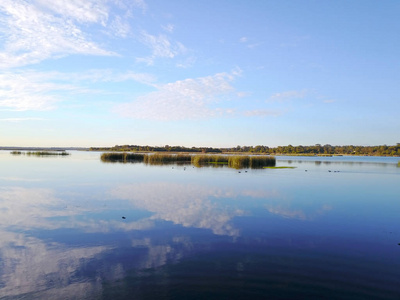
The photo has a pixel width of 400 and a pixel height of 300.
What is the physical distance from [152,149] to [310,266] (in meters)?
149

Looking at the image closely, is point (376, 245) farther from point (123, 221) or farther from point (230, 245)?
point (123, 221)

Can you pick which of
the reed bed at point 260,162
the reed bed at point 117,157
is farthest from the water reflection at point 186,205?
the reed bed at point 117,157

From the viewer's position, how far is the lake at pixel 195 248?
6648mm

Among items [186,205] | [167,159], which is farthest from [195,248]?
[167,159]

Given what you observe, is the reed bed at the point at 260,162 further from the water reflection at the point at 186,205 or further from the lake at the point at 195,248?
the lake at the point at 195,248

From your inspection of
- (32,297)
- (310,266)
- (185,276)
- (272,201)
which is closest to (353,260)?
(310,266)

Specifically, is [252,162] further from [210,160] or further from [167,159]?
[167,159]

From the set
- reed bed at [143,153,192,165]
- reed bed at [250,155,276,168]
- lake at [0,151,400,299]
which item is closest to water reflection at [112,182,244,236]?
lake at [0,151,400,299]

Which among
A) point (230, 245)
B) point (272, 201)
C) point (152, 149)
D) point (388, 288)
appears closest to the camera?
point (388, 288)

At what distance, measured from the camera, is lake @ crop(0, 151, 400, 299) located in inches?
262

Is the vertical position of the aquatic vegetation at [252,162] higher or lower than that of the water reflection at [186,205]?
higher

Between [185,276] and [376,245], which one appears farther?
[376,245]

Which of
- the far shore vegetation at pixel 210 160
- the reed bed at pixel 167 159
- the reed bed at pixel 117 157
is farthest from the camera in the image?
the reed bed at pixel 117 157

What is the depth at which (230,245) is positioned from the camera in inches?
376
